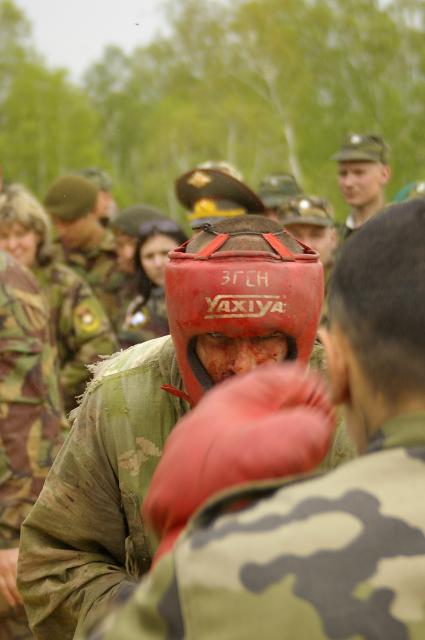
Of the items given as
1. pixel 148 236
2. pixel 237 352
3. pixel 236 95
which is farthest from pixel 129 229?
pixel 236 95

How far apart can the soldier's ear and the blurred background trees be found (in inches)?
957

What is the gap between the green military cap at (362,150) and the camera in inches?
365

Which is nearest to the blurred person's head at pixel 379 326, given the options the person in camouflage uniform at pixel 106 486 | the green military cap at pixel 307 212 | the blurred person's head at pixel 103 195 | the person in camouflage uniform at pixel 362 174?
the person in camouflage uniform at pixel 106 486

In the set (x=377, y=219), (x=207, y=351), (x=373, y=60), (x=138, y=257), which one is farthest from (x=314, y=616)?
(x=373, y=60)

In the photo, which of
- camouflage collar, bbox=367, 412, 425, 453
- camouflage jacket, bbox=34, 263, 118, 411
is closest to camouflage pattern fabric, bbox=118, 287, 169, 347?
camouflage jacket, bbox=34, 263, 118, 411

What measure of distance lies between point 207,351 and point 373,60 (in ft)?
104

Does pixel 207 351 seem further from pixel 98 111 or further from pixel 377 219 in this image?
pixel 98 111

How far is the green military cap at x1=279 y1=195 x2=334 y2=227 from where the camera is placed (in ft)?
27.1

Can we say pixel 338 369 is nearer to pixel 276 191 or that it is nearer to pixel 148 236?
pixel 148 236

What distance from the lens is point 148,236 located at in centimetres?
839

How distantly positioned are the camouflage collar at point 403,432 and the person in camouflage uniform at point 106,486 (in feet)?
4.46

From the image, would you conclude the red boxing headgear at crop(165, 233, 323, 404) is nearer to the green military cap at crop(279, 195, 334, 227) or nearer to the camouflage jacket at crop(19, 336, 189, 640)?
the camouflage jacket at crop(19, 336, 189, 640)

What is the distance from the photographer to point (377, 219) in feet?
7.61

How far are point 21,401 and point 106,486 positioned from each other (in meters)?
1.99
